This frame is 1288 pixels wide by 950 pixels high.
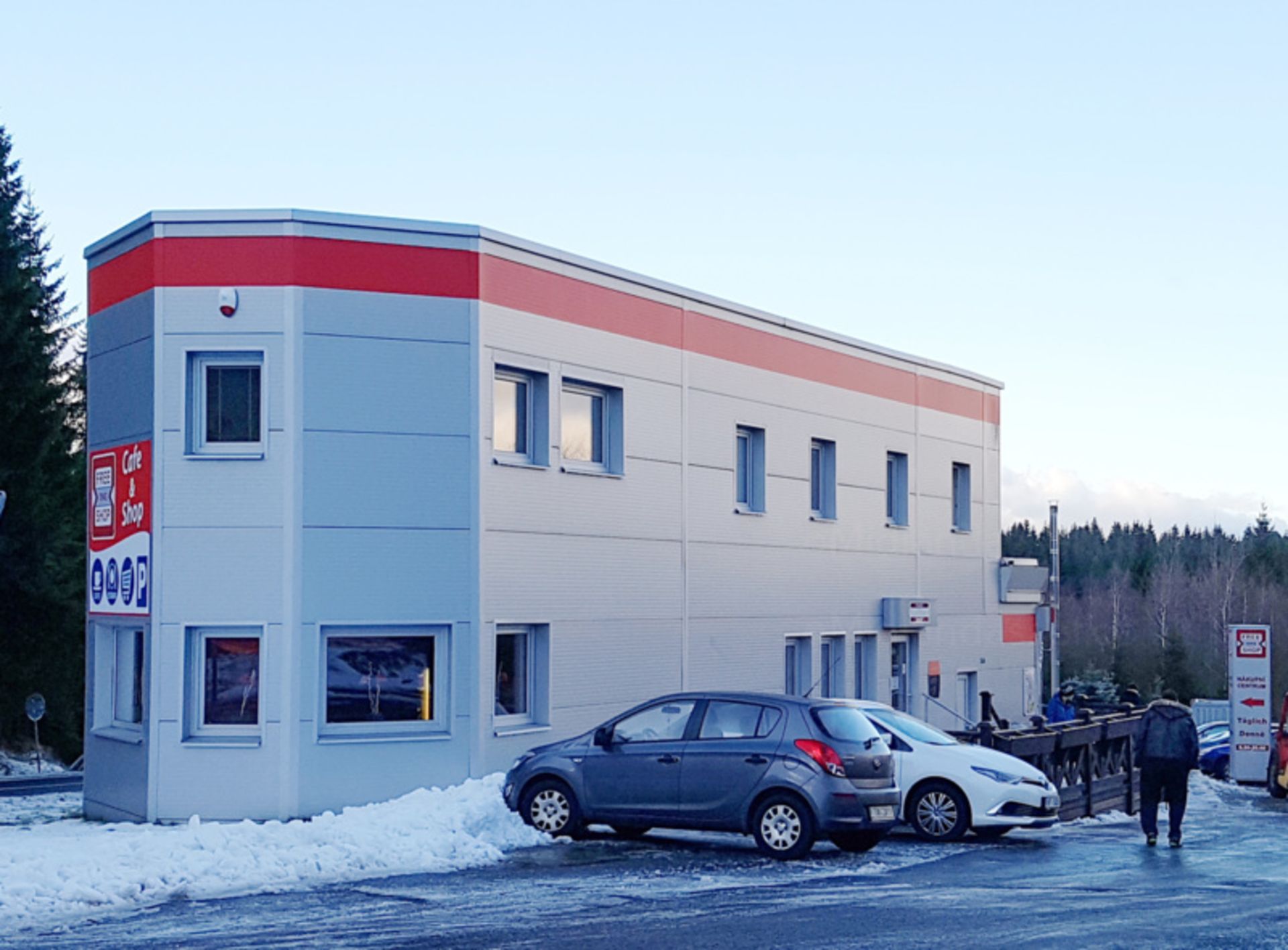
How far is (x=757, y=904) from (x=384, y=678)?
7538 mm

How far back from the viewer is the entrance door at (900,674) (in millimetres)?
30703

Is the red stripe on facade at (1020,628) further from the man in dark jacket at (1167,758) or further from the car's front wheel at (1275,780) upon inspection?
the man in dark jacket at (1167,758)

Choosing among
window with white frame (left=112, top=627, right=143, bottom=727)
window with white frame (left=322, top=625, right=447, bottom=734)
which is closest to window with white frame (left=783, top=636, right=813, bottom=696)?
window with white frame (left=322, top=625, right=447, bottom=734)

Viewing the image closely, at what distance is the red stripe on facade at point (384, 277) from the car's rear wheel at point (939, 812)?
25.1ft

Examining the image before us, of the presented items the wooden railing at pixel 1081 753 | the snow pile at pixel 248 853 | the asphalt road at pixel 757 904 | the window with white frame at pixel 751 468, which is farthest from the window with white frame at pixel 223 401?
the wooden railing at pixel 1081 753

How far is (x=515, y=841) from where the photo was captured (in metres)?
16.3

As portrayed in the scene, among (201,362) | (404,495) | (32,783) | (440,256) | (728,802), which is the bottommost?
(32,783)

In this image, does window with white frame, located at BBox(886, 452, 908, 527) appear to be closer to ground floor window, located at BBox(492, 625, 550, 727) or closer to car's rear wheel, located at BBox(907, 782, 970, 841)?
ground floor window, located at BBox(492, 625, 550, 727)

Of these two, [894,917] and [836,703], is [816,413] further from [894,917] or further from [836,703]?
[894,917]

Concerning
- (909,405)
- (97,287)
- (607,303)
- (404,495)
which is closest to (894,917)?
(404,495)

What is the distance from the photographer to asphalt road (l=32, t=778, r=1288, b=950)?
1109 cm

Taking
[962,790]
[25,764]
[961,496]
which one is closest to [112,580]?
[962,790]

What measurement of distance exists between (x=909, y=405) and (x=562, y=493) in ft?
40.7

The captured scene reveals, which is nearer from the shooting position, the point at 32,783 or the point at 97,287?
the point at 97,287
